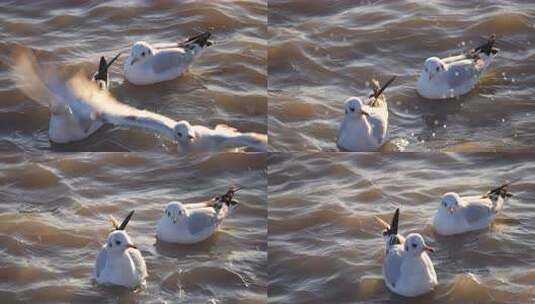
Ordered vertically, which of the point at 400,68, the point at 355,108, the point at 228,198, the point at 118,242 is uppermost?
the point at 400,68

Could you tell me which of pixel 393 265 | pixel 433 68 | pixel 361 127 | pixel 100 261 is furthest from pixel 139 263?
pixel 433 68

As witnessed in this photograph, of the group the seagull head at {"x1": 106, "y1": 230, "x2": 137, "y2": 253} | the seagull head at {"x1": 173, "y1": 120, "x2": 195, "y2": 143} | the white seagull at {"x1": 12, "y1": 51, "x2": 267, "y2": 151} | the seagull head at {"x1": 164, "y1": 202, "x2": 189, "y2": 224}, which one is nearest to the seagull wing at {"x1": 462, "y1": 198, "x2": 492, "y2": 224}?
the white seagull at {"x1": 12, "y1": 51, "x2": 267, "y2": 151}

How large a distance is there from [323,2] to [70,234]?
408 centimetres

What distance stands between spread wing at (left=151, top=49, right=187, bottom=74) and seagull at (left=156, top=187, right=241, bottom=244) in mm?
1893

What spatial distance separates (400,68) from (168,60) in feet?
6.79

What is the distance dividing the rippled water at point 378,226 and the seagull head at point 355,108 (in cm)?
50

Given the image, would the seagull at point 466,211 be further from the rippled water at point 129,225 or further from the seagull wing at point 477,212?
the rippled water at point 129,225

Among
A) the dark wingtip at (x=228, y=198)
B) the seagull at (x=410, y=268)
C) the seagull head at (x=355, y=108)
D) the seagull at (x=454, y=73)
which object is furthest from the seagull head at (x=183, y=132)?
the seagull at (x=454, y=73)

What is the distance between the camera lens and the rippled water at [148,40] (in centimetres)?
1091

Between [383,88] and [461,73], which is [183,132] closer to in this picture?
[383,88]

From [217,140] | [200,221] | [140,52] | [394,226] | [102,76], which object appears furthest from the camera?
[140,52]

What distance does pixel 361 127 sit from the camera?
10.4 metres

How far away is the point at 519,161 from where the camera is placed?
10.7m

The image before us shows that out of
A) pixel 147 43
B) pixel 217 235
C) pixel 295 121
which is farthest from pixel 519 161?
pixel 147 43
